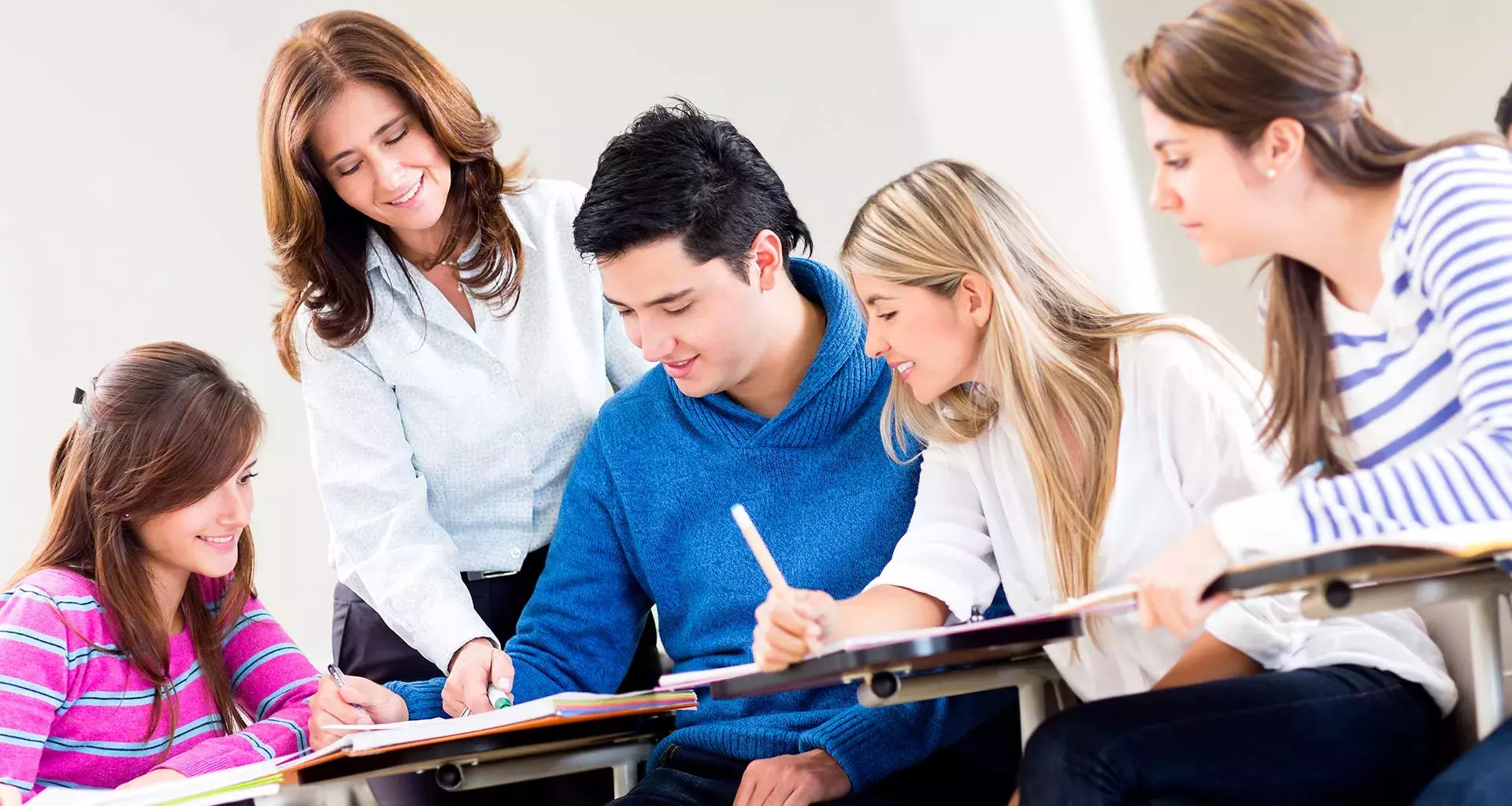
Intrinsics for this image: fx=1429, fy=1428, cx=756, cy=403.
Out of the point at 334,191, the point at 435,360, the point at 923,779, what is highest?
the point at 334,191

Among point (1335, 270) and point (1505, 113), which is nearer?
point (1335, 270)

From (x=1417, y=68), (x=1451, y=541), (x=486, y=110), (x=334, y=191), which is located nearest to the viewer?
(x=1451, y=541)

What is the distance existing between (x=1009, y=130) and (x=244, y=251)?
1679mm

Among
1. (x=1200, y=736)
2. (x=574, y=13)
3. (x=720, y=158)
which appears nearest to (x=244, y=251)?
(x=574, y=13)

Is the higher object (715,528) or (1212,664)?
(715,528)

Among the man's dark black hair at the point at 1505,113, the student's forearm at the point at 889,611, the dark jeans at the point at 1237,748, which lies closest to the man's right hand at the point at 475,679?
the student's forearm at the point at 889,611

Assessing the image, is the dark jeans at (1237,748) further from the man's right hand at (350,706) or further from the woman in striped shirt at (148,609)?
the woman in striped shirt at (148,609)

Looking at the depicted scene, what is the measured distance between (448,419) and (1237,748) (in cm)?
122

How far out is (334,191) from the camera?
1.97 meters

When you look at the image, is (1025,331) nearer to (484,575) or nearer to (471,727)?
(471,727)

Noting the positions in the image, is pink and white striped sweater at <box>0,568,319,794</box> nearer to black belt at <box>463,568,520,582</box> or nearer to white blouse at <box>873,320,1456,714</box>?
black belt at <box>463,568,520,582</box>

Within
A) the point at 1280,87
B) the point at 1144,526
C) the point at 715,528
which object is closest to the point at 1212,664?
→ the point at 1144,526

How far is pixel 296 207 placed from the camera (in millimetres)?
1874

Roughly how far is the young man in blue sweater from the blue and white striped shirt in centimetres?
64
